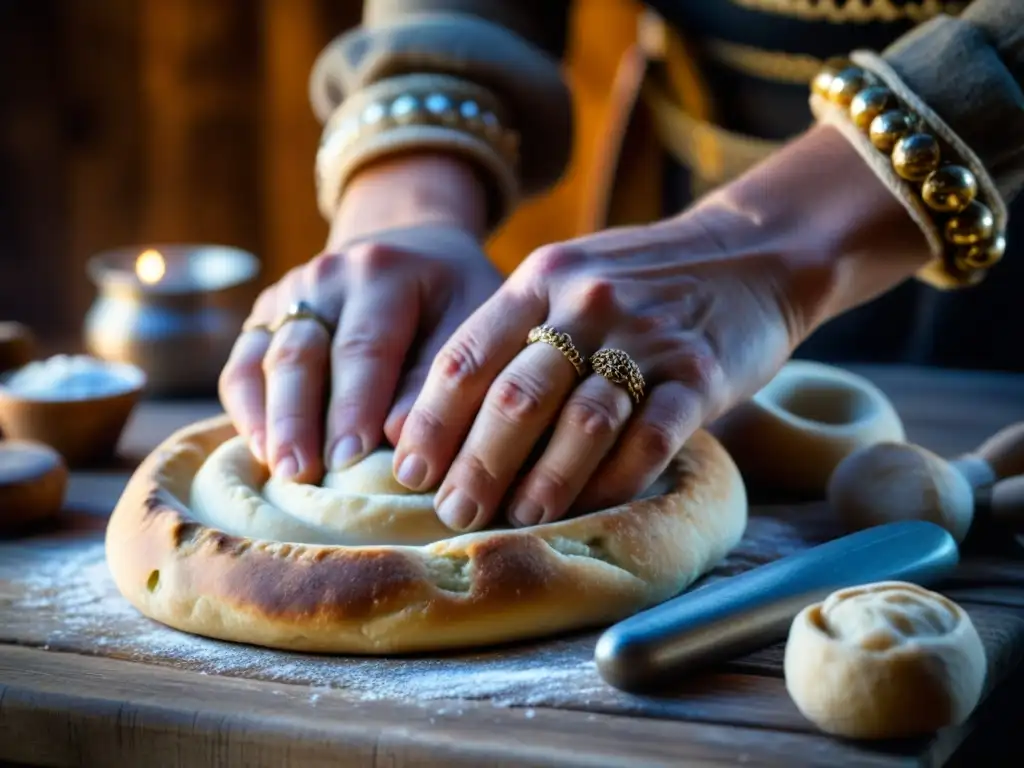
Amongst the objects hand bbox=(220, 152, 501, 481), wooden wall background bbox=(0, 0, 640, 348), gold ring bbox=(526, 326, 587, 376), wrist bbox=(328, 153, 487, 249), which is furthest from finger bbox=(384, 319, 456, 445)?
wooden wall background bbox=(0, 0, 640, 348)

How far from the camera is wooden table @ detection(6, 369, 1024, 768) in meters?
0.77

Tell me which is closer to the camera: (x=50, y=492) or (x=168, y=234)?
(x=50, y=492)

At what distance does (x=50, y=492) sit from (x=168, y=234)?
174 cm

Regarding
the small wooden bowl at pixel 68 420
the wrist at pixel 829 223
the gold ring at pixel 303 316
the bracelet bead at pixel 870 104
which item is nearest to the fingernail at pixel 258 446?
the gold ring at pixel 303 316

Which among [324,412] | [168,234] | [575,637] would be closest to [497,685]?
[575,637]

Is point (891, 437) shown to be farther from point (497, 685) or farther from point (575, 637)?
point (497, 685)

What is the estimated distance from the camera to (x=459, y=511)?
989mm

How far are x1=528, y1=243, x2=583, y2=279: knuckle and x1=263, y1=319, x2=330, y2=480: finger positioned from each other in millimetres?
194

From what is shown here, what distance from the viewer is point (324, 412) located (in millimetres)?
1120

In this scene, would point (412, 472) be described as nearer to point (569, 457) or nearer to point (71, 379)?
point (569, 457)

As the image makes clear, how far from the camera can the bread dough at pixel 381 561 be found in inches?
35.6

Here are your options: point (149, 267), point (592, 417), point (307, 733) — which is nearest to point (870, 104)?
point (592, 417)

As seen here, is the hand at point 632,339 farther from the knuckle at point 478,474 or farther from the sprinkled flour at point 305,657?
the sprinkled flour at point 305,657

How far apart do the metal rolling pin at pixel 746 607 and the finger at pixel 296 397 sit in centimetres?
33
